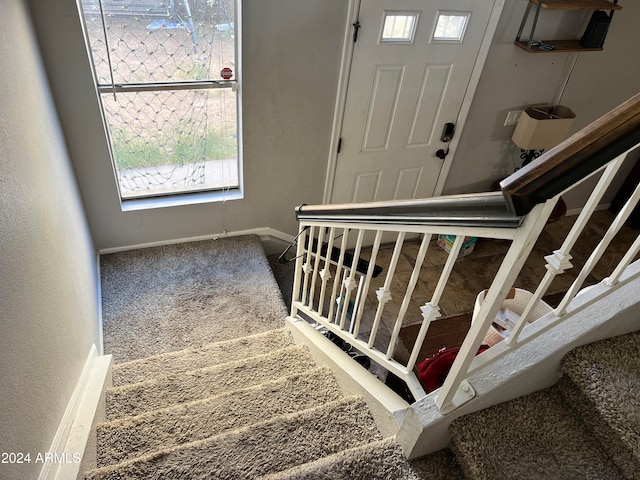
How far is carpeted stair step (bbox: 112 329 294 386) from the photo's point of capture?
93.4 inches

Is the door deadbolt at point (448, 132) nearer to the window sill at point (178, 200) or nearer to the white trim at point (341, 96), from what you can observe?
the white trim at point (341, 96)

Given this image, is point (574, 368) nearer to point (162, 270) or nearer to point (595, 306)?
point (595, 306)

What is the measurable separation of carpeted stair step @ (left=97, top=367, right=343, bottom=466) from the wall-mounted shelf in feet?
8.59

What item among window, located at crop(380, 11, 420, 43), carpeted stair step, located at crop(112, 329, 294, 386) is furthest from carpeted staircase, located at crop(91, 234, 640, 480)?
window, located at crop(380, 11, 420, 43)

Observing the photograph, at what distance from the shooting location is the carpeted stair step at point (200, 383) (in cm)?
202

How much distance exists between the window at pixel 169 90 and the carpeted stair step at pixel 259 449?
2.08m

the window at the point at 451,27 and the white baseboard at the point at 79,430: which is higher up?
the window at the point at 451,27

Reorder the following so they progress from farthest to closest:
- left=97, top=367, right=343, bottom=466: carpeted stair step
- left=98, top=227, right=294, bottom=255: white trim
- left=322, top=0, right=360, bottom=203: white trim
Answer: left=98, top=227, right=294, bottom=255: white trim, left=322, top=0, right=360, bottom=203: white trim, left=97, top=367, right=343, bottom=466: carpeted stair step

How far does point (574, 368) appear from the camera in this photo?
1.17m

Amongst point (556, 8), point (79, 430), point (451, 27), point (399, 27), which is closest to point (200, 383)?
point (79, 430)

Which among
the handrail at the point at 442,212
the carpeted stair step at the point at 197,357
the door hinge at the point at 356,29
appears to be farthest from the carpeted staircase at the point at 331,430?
the door hinge at the point at 356,29

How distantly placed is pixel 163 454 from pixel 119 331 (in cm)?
152

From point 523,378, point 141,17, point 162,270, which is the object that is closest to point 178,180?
point 162,270

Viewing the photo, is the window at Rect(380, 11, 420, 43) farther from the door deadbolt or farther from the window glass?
the door deadbolt
